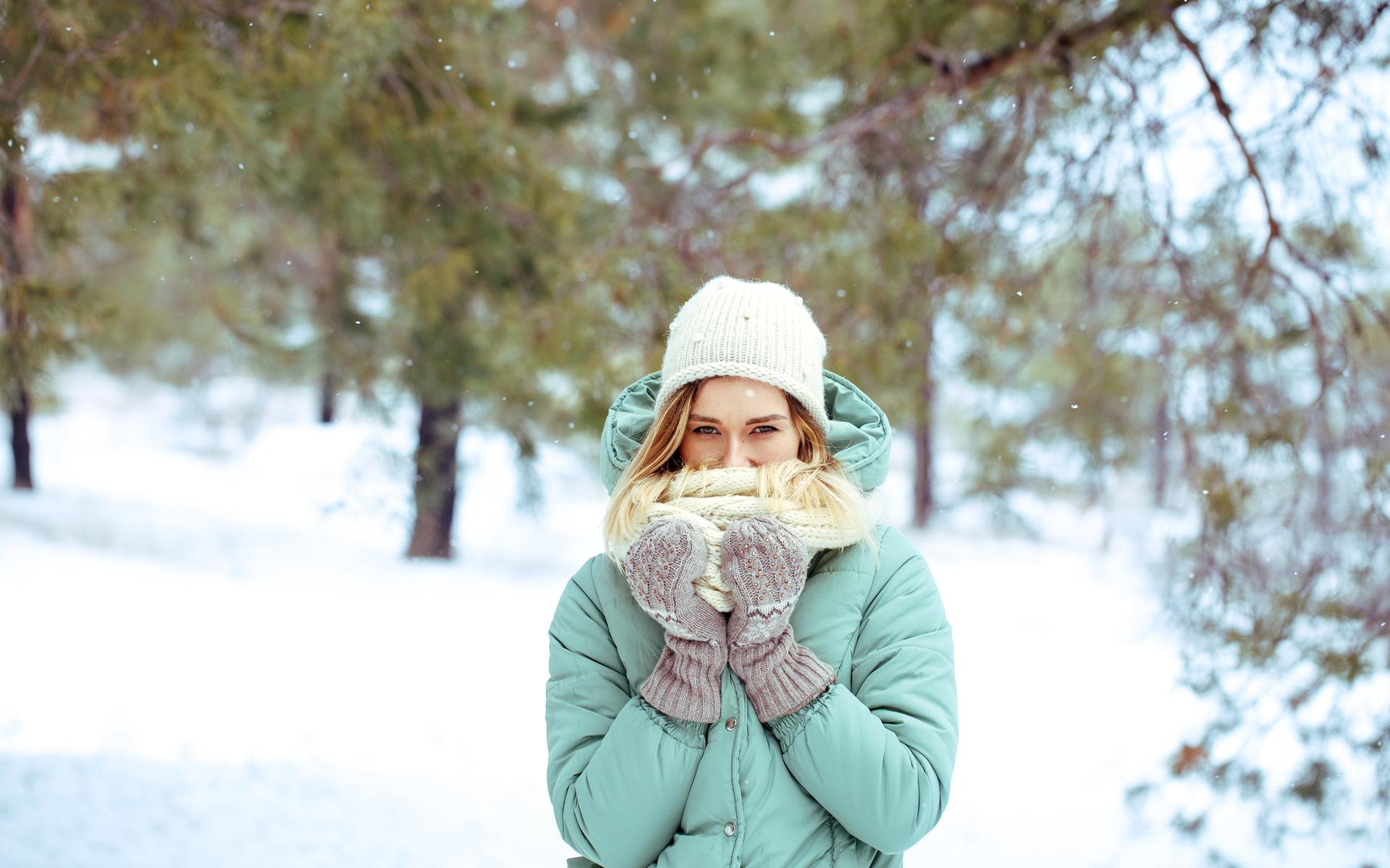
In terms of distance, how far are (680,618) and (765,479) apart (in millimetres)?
217

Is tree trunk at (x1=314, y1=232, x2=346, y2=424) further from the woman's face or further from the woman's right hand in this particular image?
the woman's right hand

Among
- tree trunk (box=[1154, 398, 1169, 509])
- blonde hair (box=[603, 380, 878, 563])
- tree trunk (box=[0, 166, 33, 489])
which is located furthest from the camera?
tree trunk (box=[1154, 398, 1169, 509])

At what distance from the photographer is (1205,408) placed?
3436mm

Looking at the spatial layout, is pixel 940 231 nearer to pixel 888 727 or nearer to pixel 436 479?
pixel 888 727

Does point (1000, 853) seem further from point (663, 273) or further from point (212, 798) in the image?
point (212, 798)

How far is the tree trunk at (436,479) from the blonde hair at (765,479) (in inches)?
140

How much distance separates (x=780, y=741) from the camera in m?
1.17

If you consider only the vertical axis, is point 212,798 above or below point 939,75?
below

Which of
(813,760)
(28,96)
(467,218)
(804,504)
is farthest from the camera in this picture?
(467,218)

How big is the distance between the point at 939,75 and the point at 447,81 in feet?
5.93

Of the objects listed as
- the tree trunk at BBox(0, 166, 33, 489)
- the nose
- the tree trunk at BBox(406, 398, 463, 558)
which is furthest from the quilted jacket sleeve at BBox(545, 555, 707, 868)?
the tree trunk at BBox(406, 398, 463, 558)

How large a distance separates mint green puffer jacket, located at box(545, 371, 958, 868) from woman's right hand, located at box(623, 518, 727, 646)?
0.11 meters

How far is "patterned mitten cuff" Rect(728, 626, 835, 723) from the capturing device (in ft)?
3.71

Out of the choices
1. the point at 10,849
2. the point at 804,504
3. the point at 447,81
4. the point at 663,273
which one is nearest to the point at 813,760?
the point at 804,504
